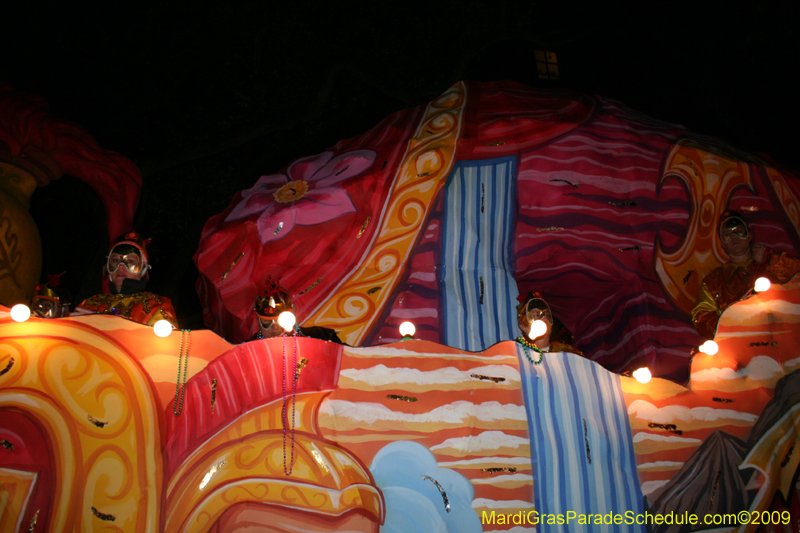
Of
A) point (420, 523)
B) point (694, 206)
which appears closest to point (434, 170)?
point (694, 206)

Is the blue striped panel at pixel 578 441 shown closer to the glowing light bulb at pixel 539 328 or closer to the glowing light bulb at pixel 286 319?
the glowing light bulb at pixel 539 328

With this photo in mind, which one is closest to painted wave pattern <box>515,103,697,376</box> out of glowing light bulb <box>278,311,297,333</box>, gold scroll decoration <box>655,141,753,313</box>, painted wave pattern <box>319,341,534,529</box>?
gold scroll decoration <box>655,141,753,313</box>

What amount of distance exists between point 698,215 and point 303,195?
3.15 metres

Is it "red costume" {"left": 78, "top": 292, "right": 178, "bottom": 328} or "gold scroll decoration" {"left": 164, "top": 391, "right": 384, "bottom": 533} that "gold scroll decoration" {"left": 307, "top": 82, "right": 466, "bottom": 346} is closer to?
"red costume" {"left": 78, "top": 292, "right": 178, "bottom": 328}

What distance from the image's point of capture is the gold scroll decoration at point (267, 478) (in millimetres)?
2449

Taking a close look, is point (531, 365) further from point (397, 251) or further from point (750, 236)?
point (750, 236)

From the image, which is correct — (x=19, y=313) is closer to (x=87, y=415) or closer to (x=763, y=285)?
(x=87, y=415)

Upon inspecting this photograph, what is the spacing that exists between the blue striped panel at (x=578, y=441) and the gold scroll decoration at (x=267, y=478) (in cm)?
82

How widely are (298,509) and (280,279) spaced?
2.30 metres

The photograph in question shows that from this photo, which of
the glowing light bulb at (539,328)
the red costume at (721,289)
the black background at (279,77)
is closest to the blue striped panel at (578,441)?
the glowing light bulb at (539,328)

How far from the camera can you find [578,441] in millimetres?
2846

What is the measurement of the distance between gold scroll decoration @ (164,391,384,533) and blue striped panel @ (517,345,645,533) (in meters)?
0.82

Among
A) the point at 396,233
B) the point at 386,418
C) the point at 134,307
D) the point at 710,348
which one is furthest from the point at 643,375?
the point at 134,307

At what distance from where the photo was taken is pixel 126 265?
3.69 m
